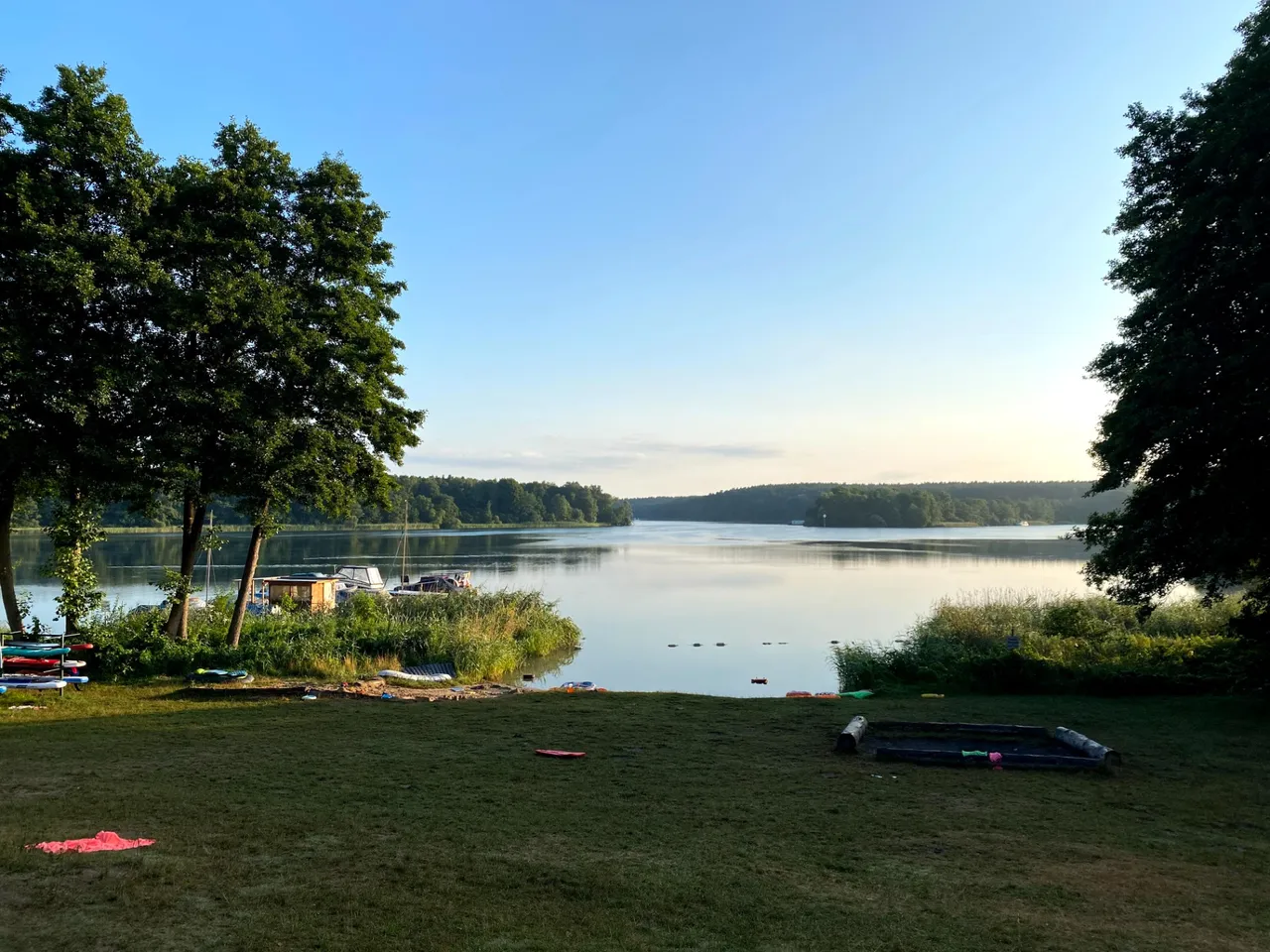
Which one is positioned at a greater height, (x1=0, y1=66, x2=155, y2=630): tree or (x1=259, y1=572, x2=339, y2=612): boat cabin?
(x1=0, y1=66, x2=155, y2=630): tree

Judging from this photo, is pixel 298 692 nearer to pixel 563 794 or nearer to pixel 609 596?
pixel 563 794

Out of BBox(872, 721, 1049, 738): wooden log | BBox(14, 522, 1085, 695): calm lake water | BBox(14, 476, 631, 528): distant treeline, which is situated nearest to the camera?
BBox(872, 721, 1049, 738): wooden log

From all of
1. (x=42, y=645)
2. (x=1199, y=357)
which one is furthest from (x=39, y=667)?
(x=1199, y=357)

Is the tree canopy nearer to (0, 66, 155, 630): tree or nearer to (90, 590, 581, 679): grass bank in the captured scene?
(0, 66, 155, 630): tree

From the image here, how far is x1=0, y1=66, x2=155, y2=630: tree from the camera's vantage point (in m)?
12.1

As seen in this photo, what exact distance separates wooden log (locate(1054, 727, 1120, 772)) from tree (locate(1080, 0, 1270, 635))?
433cm

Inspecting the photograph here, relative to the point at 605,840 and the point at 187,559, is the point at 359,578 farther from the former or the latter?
the point at 605,840

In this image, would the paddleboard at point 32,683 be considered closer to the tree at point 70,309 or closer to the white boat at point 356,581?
the tree at point 70,309

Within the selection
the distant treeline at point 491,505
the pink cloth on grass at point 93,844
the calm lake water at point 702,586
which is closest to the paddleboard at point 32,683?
the calm lake water at point 702,586

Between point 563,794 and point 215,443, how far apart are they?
9.91 m

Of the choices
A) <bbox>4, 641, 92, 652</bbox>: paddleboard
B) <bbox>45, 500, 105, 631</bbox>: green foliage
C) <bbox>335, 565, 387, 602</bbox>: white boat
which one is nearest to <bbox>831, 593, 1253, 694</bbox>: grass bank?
<bbox>4, 641, 92, 652</bbox>: paddleboard

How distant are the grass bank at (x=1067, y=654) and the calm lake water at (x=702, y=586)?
11.2 ft

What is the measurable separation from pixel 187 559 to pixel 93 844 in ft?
35.3

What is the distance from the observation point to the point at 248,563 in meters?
15.8
